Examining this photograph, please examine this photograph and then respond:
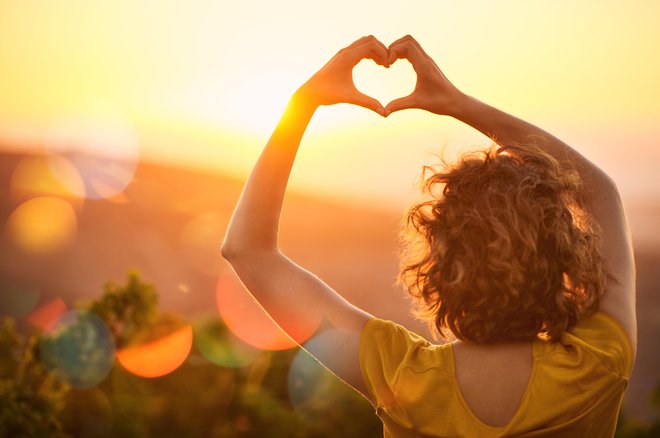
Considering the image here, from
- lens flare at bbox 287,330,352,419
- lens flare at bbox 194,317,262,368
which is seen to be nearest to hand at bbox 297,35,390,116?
lens flare at bbox 287,330,352,419

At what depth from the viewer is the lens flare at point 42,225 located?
1607 inches

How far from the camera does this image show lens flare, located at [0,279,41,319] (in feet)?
97.7

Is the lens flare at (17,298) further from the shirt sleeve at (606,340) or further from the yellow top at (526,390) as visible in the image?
the shirt sleeve at (606,340)

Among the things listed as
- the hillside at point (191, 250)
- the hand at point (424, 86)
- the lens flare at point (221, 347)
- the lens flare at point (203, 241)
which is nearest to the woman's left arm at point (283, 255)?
the hand at point (424, 86)

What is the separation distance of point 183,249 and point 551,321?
44.0 m

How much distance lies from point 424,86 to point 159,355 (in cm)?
846

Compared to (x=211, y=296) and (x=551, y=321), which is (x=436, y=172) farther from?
(x=211, y=296)

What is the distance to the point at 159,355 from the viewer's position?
31.9 ft

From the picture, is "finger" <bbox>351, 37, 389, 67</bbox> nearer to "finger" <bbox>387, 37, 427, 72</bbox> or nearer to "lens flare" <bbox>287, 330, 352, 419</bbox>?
"finger" <bbox>387, 37, 427, 72</bbox>

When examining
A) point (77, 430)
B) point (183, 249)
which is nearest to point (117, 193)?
point (183, 249)

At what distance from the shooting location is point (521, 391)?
158 cm

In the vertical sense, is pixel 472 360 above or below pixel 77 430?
above

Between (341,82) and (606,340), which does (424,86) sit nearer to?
(341,82)

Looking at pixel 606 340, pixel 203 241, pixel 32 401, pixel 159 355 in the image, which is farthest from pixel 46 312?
pixel 606 340
